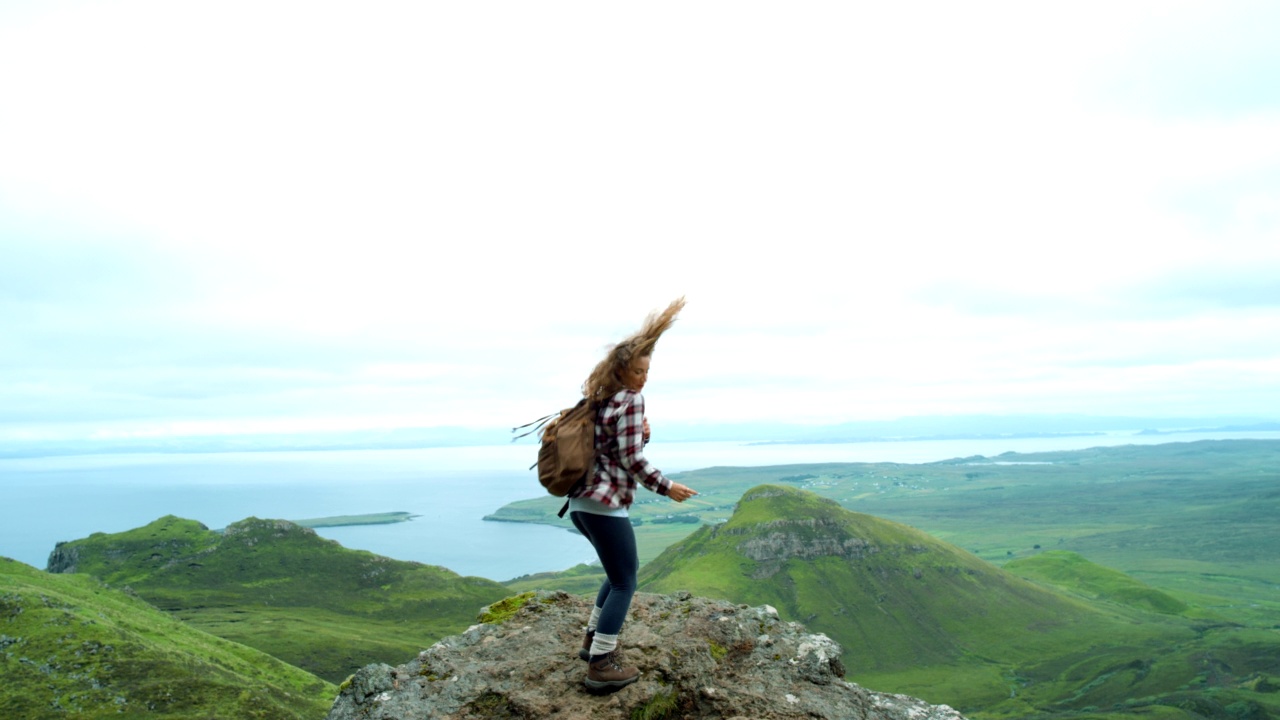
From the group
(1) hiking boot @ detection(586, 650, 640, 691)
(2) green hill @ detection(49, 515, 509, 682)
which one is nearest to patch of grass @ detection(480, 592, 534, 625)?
(1) hiking boot @ detection(586, 650, 640, 691)

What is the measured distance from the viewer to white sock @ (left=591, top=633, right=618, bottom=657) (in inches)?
377

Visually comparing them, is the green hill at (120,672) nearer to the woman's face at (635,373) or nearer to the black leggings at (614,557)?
the black leggings at (614,557)

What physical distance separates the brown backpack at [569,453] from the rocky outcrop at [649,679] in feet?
9.50

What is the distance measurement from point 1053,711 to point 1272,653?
70.2 m

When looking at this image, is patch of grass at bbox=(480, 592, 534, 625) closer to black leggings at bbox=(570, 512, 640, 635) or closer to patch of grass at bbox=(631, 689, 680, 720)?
black leggings at bbox=(570, 512, 640, 635)

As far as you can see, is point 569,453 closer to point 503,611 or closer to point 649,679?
point 649,679

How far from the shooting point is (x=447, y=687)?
10203 millimetres

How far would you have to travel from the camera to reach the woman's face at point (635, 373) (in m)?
8.98

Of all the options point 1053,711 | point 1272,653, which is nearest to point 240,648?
point 1053,711

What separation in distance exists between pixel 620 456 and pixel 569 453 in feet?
2.10

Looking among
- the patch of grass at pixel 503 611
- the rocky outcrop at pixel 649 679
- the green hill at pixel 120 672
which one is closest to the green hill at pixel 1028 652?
the green hill at pixel 120 672

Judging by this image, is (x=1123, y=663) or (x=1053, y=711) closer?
(x=1053, y=711)

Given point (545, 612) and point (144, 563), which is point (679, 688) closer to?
point (545, 612)

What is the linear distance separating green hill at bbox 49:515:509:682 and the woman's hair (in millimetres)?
121043
